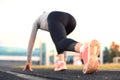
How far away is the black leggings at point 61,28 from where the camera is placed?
5.31 meters

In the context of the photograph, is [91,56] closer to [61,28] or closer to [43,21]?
[61,28]

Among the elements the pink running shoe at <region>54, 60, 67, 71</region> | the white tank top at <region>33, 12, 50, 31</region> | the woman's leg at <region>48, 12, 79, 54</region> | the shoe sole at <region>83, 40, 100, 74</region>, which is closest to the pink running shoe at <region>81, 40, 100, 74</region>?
the shoe sole at <region>83, 40, 100, 74</region>

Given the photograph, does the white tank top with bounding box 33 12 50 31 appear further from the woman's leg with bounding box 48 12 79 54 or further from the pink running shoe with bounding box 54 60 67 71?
the pink running shoe with bounding box 54 60 67 71

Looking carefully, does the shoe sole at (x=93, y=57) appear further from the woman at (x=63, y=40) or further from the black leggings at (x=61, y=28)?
the black leggings at (x=61, y=28)

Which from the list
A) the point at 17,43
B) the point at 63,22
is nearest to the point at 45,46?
the point at 17,43

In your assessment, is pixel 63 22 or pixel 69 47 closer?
pixel 69 47

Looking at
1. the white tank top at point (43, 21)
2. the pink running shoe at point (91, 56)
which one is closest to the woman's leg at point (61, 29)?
the white tank top at point (43, 21)

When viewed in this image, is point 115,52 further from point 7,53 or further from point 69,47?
point 69,47

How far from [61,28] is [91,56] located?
81 centimetres

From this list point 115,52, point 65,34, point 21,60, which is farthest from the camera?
point 115,52

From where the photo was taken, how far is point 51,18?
571cm

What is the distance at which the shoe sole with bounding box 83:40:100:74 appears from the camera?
4945 millimetres

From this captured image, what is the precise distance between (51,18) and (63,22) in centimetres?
18

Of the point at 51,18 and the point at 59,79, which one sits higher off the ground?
the point at 51,18
